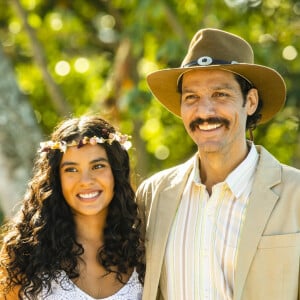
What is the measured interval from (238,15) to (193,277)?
4.59 metres

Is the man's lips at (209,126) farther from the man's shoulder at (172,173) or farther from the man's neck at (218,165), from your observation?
the man's shoulder at (172,173)

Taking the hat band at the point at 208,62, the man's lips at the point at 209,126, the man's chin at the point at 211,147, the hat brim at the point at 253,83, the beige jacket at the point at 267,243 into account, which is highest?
the hat band at the point at 208,62

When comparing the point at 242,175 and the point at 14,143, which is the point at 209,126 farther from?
the point at 14,143

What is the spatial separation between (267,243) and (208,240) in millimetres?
311

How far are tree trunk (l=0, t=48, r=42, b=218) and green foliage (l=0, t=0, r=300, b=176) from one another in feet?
5.31

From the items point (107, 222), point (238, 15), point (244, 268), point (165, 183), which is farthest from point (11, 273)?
point (238, 15)

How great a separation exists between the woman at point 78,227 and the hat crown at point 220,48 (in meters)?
0.63

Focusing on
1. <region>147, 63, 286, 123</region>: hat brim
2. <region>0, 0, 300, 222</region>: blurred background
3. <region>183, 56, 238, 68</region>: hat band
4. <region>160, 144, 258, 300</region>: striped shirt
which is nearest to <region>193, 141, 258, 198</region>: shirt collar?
<region>160, 144, 258, 300</region>: striped shirt

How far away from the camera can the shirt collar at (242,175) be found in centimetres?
403

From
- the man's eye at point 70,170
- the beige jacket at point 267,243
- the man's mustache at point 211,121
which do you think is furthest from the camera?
the man's eye at point 70,170

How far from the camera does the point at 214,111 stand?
4102 mm

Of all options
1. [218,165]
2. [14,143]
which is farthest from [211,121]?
[14,143]

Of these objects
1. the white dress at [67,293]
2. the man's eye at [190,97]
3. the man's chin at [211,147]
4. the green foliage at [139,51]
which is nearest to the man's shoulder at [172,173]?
the man's chin at [211,147]

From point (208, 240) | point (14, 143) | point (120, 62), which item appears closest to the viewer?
point (208, 240)
